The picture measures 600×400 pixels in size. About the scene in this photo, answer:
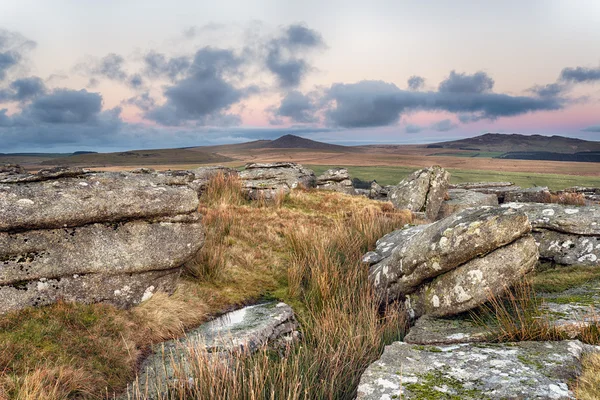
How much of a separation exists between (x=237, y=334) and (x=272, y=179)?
42.1 ft

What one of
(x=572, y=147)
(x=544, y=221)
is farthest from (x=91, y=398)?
(x=572, y=147)

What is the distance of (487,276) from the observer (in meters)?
5.23

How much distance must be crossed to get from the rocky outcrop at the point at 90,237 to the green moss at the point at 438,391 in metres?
4.86

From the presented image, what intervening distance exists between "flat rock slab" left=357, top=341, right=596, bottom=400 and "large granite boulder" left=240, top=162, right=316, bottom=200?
1235 cm

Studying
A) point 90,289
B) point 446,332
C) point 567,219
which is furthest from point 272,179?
point 446,332

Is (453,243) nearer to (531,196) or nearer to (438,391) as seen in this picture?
(438,391)

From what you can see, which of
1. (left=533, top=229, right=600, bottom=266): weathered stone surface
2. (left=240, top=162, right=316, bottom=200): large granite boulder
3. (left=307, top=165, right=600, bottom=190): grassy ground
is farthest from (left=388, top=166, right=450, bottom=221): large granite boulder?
(left=307, top=165, right=600, bottom=190): grassy ground

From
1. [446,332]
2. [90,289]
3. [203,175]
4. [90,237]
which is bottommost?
[446,332]

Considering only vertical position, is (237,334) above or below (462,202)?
below

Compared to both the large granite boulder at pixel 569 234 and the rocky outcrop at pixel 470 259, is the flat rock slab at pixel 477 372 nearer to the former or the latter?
the rocky outcrop at pixel 470 259

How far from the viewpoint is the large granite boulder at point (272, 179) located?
1656 cm

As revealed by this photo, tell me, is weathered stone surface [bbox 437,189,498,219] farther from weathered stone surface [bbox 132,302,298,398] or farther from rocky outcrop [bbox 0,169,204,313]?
rocky outcrop [bbox 0,169,204,313]

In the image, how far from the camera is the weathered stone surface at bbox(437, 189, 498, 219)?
59.7 ft

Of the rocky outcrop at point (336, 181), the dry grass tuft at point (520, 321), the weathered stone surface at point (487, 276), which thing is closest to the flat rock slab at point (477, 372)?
the dry grass tuft at point (520, 321)
